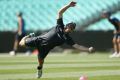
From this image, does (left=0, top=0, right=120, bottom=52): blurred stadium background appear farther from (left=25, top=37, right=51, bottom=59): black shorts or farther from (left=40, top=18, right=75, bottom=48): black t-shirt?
(left=40, top=18, right=75, bottom=48): black t-shirt

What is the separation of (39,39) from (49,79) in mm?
1045

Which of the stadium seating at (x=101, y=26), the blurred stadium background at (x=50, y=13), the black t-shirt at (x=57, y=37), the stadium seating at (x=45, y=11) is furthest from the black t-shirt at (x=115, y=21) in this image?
the stadium seating at (x=45, y=11)

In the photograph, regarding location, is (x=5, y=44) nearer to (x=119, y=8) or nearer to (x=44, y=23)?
(x=44, y=23)

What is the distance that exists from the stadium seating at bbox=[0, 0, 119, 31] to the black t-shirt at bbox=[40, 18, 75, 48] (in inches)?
788

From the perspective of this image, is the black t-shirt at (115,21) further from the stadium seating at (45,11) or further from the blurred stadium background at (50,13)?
the stadium seating at (45,11)

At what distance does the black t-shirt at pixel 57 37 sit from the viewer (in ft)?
31.5

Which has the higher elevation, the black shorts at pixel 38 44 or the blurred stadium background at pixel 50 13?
the black shorts at pixel 38 44

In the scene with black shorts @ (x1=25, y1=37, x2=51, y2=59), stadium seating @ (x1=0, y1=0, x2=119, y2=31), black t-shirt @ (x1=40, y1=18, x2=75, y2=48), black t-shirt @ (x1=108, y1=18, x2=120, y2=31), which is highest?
black t-shirt @ (x1=40, y1=18, x2=75, y2=48)

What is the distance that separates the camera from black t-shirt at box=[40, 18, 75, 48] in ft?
31.5

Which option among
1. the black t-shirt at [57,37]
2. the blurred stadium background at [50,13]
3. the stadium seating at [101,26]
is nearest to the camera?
the black t-shirt at [57,37]

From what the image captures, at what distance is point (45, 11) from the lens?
3262 cm

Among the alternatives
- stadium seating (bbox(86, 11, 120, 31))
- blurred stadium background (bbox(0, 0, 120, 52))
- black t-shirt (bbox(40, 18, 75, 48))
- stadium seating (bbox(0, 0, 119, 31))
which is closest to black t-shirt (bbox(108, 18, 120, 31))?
black t-shirt (bbox(40, 18, 75, 48))

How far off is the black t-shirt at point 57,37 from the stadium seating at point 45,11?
65.7 ft

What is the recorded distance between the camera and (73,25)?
31.0 feet
